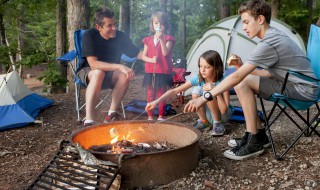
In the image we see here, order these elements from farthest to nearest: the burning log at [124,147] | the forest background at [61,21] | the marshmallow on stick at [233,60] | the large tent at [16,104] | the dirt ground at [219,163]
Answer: the forest background at [61,21]
the large tent at [16,104]
the marshmallow on stick at [233,60]
the burning log at [124,147]
the dirt ground at [219,163]

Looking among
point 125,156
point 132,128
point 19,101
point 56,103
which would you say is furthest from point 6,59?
point 125,156

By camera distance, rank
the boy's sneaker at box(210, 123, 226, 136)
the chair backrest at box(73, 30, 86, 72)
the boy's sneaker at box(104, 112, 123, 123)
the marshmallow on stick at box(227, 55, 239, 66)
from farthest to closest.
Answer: the chair backrest at box(73, 30, 86, 72) → the boy's sneaker at box(104, 112, 123, 123) → the boy's sneaker at box(210, 123, 226, 136) → the marshmallow on stick at box(227, 55, 239, 66)

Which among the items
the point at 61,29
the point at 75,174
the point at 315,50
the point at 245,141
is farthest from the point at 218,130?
the point at 61,29

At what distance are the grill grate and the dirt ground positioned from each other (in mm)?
380

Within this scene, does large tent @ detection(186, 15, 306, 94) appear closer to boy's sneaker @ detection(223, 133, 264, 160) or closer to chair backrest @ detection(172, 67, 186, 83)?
chair backrest @ detection(172, 67, 186, 83)

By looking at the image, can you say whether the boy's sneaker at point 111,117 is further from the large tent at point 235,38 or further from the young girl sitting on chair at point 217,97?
the large tent at point 235,38

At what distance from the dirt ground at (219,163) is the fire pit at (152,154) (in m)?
0.09

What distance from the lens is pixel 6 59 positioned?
27.1ft

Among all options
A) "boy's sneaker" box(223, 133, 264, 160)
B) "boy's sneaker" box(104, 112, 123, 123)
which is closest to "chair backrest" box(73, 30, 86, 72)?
"boy's sneaker" box(104, 112, 123, 123)

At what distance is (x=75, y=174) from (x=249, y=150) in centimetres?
139

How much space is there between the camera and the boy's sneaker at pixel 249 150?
2.54 m

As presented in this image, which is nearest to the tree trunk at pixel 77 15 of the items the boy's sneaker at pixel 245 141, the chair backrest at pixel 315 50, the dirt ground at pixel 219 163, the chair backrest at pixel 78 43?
the chair backrest at pixel 78 43

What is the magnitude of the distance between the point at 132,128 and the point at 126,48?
1.46 meters

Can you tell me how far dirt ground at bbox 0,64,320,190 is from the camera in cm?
219
